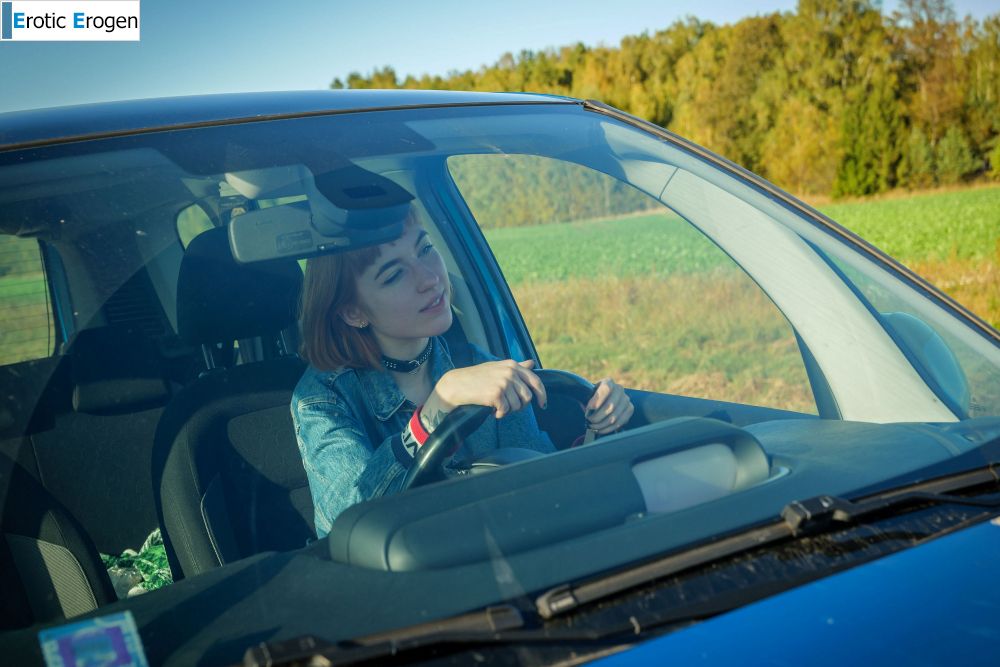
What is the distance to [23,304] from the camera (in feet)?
5.28

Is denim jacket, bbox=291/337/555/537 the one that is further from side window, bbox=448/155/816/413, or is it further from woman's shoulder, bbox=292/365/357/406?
side window, bbox=448/155/816/413

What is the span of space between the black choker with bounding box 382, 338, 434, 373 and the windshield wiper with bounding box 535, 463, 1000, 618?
2.33ft

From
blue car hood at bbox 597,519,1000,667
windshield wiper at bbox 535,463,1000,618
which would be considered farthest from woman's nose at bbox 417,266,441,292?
blue car hood at bbox 597,519,1000,667

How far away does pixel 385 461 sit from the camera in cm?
167

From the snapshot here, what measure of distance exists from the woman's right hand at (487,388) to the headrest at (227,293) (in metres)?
0.32

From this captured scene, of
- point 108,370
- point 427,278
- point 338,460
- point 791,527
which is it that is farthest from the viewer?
point 427,278


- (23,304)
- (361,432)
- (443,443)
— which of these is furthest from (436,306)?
(23,304)

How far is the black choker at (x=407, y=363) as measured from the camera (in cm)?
183

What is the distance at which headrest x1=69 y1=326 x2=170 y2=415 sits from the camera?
158cm

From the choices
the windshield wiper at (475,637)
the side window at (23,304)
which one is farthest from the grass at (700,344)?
the side window at (23,304)

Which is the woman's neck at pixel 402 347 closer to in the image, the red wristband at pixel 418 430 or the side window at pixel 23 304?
the red wristband at pixel 418 430

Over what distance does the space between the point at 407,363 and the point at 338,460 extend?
0.73 ft

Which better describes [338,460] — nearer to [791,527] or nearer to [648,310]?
[648,310]

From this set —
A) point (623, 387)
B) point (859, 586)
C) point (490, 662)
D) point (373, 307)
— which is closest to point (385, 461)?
point (373, 307)
